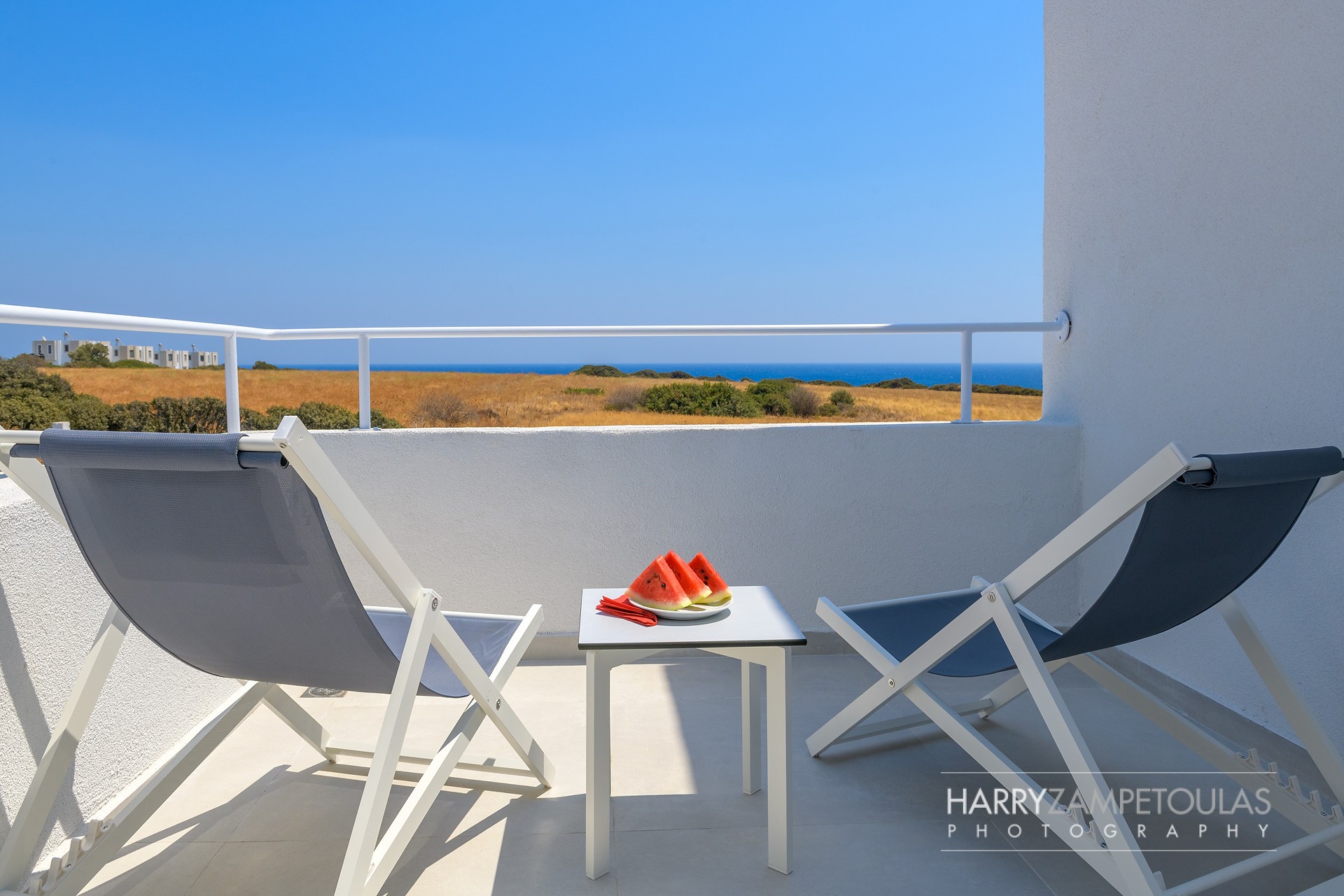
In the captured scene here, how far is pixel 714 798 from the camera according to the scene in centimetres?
205

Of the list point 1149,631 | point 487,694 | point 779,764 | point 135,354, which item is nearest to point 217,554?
point 487,694

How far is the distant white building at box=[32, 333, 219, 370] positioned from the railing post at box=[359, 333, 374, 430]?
17.6 inches

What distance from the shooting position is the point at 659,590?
182cm

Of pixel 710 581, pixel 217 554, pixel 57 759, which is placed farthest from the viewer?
pixel 710 581

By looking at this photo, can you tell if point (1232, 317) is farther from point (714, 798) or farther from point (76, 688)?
point (76, 688)

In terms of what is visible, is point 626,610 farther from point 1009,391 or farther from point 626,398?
point 1009,391

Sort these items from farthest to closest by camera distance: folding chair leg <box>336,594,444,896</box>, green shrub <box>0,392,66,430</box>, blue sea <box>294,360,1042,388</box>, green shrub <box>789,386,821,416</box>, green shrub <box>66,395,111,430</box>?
blue sea <box>294,360,1042,388</box> < green shrub <box>789,386,821,416</box> < green shrub <box>66,395,111,430</box> < green shrub <box>0,392,66,430</box> < folding chair leg <box>336,594,444,896</box>

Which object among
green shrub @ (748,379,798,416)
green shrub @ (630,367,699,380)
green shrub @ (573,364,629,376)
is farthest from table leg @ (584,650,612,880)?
green shrub @ (573,364,629,376)

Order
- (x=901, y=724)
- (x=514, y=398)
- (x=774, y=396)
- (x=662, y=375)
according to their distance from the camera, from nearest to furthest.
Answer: (x=901, y=724), (x=774, y=396), (x=662, y=375), (x=514, y=398)

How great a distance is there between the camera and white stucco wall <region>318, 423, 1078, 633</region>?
3.06 m

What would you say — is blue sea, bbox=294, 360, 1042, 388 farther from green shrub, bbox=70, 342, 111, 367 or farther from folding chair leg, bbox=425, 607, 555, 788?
folding chair leg, bbox=425, 607, 555, 788

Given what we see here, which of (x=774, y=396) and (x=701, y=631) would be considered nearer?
(x=701, y=631)

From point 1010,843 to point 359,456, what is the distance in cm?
231

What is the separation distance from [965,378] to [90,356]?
276cm
